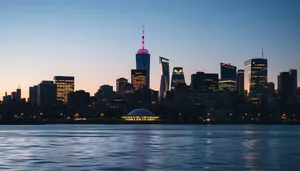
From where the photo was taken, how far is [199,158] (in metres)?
62.2

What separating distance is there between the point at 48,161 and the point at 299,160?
2713 cm

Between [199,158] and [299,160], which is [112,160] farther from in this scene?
[299,160]

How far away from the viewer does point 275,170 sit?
5044 cm

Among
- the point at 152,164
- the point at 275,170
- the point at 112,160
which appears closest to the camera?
the point at 275,170

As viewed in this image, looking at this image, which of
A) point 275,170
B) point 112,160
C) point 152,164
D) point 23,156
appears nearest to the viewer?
point 275,170

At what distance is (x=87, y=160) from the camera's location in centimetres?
5859

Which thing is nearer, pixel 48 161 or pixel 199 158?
pixel 48 161

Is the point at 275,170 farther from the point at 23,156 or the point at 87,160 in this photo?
the point at 23,156

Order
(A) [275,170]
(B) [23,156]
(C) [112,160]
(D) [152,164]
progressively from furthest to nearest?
(B) [23,156]
(C) [112,160]
(D) [152,164]
(A) [275,170]

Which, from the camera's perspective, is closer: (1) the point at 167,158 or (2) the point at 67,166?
(2) the point at 67,166

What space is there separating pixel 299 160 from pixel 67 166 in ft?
83.0

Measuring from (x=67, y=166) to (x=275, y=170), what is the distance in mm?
19649

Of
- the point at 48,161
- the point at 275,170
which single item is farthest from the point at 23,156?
the point at 275,170

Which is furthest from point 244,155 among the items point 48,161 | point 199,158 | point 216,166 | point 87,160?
point 48,161
